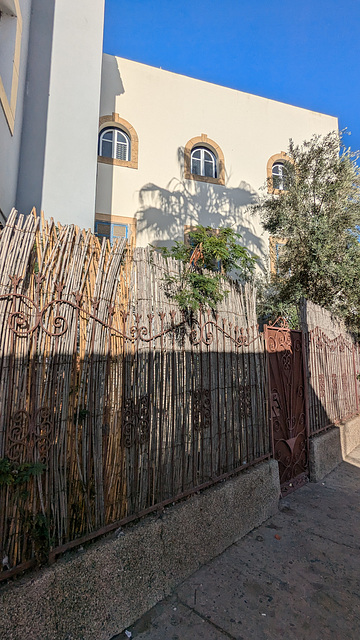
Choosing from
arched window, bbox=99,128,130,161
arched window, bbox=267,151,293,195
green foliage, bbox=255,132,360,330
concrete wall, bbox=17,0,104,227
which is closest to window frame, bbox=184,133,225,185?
arched window, bbox=267,151,293,195

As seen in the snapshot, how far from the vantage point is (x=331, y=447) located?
565cm

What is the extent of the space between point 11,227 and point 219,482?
9.51 ft

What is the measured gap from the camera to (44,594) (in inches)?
74.7

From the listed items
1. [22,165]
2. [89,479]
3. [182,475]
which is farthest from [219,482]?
[22,165]

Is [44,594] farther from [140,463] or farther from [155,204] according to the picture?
[155,204]

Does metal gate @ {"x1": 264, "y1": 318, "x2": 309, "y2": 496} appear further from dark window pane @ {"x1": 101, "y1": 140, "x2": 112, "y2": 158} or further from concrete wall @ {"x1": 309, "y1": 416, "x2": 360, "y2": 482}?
dark window pane @ {"x1": 101, "y1": 140, "x2": 112, "y2": 158}

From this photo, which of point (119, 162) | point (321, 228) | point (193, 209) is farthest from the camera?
point (193, 209)

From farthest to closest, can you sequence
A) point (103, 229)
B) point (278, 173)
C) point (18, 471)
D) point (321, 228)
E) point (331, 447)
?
point (278, 173) → point (103, 229) → point (321, 228) → point (331, 447) → point (18, 471)

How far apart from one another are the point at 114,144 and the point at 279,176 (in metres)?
5.13

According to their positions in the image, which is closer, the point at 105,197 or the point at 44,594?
the point at 44,594

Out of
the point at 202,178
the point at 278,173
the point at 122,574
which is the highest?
the point at 278,173

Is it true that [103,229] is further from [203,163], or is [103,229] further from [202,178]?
[203,163]

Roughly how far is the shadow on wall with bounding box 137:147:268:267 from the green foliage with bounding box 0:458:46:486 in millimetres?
8026

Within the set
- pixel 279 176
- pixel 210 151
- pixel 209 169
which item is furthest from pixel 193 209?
→ pixel 279 176
